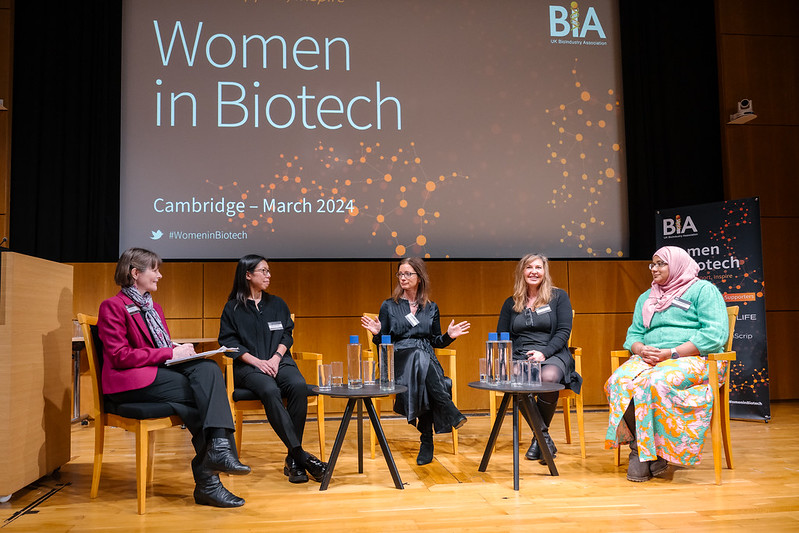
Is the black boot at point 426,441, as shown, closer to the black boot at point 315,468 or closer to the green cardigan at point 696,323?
the black boot at point 315,468

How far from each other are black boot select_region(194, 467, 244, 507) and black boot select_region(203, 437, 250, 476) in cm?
8

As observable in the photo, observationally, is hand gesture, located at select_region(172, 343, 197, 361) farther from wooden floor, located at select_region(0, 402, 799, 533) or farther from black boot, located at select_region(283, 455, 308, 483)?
black boot, located at select_region(283, 455, 308, 483)

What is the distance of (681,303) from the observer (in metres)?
3.55

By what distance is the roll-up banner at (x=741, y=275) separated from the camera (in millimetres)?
5195

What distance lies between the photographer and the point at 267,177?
5.66 m

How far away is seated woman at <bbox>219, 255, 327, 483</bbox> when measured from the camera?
11.1 feet

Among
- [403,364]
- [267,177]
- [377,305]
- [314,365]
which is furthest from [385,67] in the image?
[403,364]

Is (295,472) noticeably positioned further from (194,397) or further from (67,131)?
(67,131)

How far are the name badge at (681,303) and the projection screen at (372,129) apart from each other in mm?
2354

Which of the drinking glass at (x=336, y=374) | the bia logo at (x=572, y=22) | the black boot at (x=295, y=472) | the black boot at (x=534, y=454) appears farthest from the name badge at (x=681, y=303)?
the bia logo at (x=572, y=22)

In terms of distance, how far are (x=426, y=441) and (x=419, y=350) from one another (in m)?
0.53

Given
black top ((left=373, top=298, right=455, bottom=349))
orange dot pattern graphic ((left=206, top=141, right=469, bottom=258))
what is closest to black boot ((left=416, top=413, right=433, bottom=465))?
black top ((left=373, top=298, right=455, bottom=349))

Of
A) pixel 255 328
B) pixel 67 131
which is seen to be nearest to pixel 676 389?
pixel 255 328

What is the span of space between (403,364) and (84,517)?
6.07 feet
